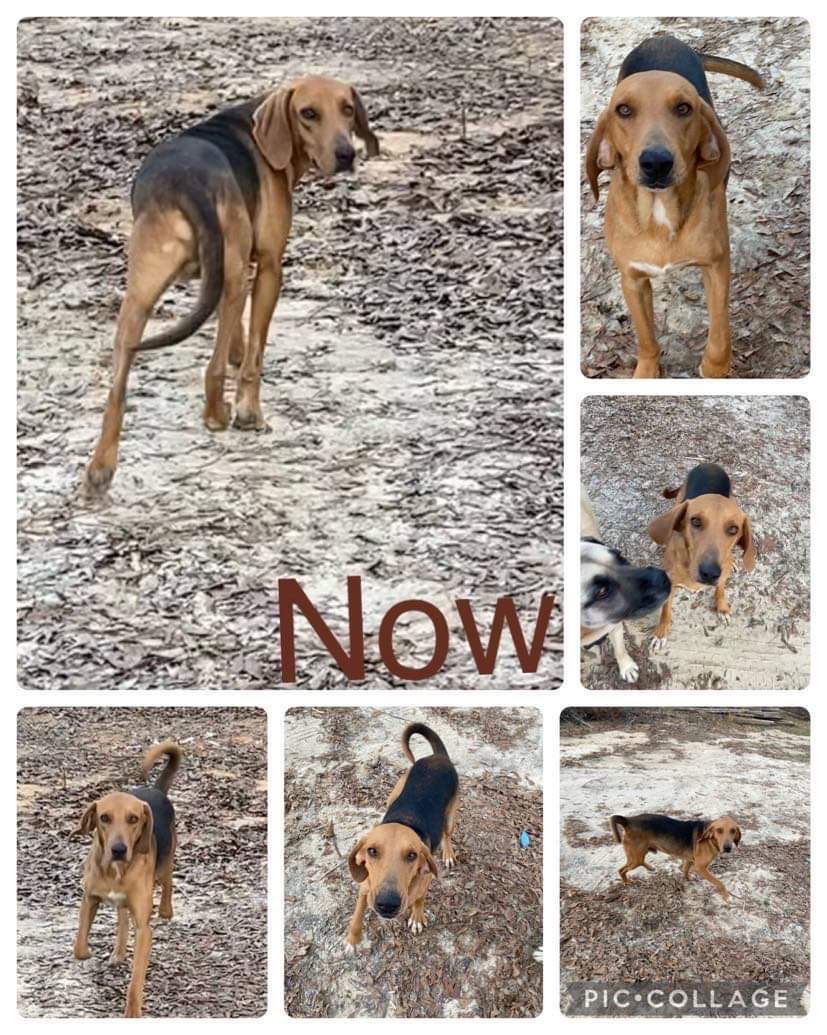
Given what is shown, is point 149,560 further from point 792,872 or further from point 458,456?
point 792,872

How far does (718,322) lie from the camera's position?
2.83 m

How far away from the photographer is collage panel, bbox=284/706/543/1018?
280 cm

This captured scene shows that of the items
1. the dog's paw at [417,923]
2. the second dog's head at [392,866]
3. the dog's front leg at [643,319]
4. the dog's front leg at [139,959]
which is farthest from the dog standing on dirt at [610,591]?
the dog's front leg at [139,959]

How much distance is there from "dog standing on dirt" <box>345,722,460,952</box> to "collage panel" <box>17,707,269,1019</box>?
194 mm

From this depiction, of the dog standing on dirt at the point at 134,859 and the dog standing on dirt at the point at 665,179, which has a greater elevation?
the dog standing on dirt at the point at 665,179

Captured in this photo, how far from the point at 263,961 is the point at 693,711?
0.94 meters

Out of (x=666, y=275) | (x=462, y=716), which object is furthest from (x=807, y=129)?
(x=462, y=716)

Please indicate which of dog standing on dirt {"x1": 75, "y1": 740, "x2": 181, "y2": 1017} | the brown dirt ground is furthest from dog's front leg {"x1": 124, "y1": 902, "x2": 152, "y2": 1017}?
the brown dirt ground

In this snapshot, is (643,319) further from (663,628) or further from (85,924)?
(85,924)

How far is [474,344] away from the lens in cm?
285

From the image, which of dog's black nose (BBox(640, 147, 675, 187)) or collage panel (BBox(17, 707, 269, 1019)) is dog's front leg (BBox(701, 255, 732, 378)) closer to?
dog's black nose (BBox(640, 147, 675, 187))

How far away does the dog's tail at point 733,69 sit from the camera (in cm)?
284

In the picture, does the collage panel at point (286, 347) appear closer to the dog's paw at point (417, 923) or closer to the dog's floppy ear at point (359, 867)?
the dog's floppy ear at point (359, 867)

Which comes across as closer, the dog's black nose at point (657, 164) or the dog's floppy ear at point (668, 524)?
the dog's black nose at point (657, 164)
